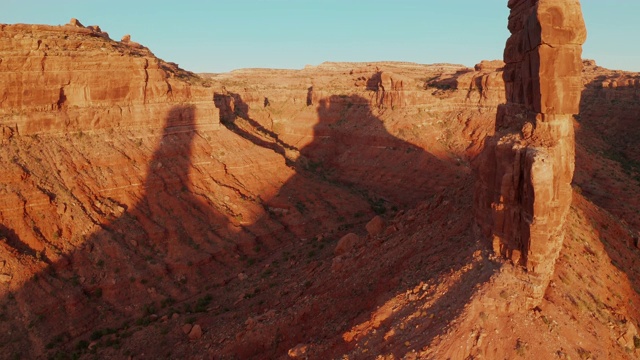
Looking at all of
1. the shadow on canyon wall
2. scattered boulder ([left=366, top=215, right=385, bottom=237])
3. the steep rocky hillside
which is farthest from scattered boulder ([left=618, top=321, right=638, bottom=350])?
scattered boulder ([left=366, top=215, right=385, bottom=237])

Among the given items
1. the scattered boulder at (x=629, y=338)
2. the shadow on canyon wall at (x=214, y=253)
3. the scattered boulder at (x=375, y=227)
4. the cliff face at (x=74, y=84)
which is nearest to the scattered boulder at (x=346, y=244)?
the scattered boulder at (x=375, y=227)

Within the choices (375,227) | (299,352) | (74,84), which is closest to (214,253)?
(375,227)

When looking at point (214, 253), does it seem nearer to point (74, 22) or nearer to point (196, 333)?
point (196, 333)

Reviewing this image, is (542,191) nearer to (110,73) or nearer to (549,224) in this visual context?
(549,224)

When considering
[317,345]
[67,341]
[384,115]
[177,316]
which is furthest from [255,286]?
[384,115]

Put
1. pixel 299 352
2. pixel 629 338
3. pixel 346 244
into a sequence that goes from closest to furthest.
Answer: pixel 629 338 < pixel 299 352 < pixel 346 244

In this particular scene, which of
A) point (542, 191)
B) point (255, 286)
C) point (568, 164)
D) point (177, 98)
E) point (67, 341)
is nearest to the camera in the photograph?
point (542, 191)
